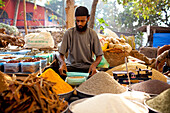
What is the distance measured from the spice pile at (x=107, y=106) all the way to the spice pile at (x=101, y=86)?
0.26m

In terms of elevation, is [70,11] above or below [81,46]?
above

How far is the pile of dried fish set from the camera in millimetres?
602

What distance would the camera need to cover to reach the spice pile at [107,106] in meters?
0.76

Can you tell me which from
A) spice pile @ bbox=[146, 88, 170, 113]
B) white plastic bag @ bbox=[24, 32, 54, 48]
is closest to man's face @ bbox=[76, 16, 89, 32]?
white plastic bag @ bbox=[24, 32, 54, 48]

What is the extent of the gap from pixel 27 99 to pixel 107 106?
370 millimetres

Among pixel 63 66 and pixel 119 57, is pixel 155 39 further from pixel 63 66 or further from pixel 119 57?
pixel 63 66

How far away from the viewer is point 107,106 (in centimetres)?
77

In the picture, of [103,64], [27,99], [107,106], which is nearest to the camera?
[27,99]

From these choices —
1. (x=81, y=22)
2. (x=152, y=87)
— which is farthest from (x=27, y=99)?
(x=81, y=22)

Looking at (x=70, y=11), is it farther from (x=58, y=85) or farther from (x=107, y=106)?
(x=107, y=106)

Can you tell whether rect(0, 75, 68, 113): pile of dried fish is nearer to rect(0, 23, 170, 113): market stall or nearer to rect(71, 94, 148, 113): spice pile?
rect(0, 23, 170, 113): market stall

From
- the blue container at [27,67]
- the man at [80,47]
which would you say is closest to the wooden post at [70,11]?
the man at [80,47]

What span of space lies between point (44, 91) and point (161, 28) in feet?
31.0

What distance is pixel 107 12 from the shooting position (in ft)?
73.8
